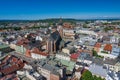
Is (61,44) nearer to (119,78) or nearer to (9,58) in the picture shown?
(9,58)

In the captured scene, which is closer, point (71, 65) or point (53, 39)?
point (71, 65)

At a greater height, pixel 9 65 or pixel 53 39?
pixel 53 39

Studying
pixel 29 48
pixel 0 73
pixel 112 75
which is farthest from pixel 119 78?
pixel 29 48

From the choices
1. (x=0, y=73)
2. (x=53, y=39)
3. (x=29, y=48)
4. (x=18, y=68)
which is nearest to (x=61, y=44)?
(x=53, y=39)

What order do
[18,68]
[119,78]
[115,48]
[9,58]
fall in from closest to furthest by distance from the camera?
[119,78], [18,68], [9,58], [115,48]

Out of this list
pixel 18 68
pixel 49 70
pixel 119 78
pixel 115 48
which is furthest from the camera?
pixel 115 48

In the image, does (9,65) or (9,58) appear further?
(9,58)

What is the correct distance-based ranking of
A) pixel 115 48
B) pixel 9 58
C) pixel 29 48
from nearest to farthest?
pixel 9 58
pixel 115 48
pixel 29 48

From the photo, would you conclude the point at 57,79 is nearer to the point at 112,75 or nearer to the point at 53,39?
the point at 112,75

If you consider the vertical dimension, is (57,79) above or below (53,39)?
below
